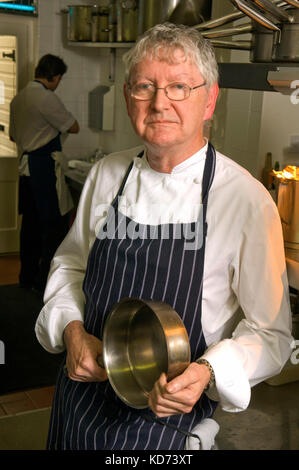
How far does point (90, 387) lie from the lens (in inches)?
60.9

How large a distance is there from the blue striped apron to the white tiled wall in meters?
3.88

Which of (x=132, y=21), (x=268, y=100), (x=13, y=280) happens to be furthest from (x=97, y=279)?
(x=13, y=280)

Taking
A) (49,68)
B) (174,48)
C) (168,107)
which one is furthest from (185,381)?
(49,68)

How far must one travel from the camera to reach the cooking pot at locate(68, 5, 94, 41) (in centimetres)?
501

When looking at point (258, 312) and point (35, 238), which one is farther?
point (35, 238)

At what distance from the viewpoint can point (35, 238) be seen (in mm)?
4977

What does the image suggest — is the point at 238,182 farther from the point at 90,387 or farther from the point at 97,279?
the point at 90,387

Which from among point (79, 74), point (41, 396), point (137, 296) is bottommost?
point (41, 396)

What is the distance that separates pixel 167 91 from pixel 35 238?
3773 mm

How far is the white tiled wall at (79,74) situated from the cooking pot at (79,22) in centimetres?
35

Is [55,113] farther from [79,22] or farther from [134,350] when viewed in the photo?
[134,350]

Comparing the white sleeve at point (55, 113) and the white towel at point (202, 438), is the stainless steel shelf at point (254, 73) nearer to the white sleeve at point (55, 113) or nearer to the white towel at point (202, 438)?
the white towel at point (202, 438)

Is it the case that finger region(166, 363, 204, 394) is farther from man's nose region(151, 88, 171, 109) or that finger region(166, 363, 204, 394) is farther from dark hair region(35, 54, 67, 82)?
dark hair region(35, 54, 67, 82)
